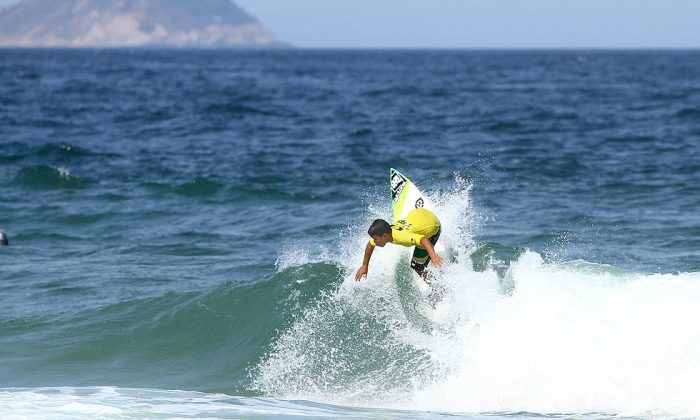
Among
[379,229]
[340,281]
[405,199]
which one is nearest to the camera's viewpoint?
[379,229]

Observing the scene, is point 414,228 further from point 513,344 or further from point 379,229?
point 513,344

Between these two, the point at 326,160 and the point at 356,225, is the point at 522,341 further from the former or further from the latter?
the point at 326,160

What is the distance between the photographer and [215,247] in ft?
49.4

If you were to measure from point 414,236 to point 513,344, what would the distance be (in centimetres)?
145

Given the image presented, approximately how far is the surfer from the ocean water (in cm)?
32

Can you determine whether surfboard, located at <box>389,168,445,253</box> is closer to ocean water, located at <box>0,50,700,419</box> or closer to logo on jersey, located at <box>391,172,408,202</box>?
logo on jersey, located at <box>391,172,408,202</box>

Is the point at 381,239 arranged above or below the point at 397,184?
below

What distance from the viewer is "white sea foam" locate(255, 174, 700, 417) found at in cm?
877

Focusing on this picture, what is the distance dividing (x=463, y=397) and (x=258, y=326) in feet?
11.1

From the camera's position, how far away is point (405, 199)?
439 inches

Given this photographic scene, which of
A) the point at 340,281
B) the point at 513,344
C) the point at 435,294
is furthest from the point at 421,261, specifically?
the point at 340,281

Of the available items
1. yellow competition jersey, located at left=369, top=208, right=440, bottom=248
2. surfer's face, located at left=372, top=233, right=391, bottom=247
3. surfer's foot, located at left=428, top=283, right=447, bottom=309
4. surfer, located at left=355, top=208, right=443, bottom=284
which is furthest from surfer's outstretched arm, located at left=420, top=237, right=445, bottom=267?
surfer's foot, located at left=428, top=283, right=447, bottom=309

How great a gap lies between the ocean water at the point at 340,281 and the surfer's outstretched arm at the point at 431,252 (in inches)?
32.4

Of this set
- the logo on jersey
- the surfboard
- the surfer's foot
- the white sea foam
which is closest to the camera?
the white sea foam
